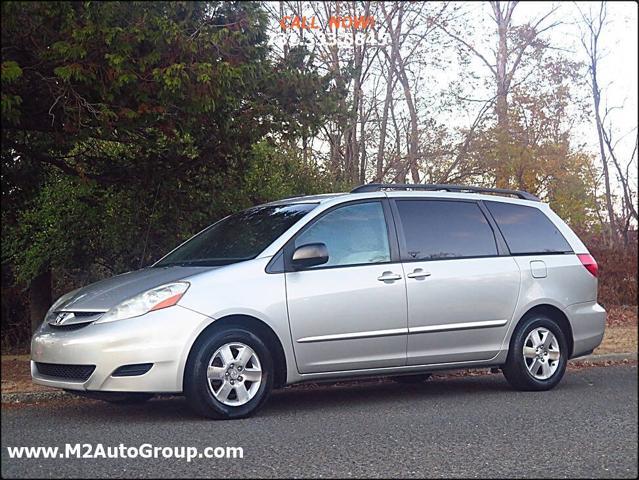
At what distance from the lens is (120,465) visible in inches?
200

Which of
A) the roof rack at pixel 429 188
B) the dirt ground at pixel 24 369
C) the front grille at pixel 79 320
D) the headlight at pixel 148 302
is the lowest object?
the dirt ground at pixel 24 369

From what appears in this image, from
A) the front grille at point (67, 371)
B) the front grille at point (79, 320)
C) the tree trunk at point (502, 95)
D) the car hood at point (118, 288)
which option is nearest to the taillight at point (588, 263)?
the car hood at point (118, 288)

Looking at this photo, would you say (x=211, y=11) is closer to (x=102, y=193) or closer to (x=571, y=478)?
(x=102, y=193)

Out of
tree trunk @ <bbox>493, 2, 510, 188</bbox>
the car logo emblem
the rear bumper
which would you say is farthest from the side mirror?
tree trunk @ <bbox>493, 2, 510, 188</bbox>

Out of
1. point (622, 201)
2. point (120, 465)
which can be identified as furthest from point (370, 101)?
point (120, 465)

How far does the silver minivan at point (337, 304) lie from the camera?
643 cm

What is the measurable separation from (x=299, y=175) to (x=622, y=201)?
9.39 metres

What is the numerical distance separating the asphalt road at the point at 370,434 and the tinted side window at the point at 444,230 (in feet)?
4.34

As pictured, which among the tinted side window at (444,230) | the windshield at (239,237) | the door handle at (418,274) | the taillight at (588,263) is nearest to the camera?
the windshield at (239,237)

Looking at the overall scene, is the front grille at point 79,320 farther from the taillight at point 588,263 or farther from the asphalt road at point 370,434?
the taillight at point 588,263

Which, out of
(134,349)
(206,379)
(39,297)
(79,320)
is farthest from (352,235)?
(39,297)

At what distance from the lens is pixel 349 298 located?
23.5 ft

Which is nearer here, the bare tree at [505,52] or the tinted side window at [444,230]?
the tinted side window at [444,230]

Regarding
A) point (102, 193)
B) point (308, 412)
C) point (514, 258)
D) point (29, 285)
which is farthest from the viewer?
point (29, 285)
